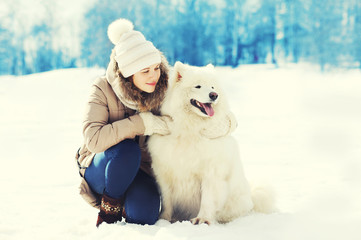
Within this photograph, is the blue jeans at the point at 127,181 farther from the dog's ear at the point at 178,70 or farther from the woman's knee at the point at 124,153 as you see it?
the dog's ear at the point at 178,70

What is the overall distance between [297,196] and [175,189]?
63.4 inches

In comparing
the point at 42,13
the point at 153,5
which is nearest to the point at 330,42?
the point at 153,5

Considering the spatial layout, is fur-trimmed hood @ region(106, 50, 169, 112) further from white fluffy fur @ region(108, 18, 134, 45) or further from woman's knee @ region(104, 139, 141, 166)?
woman's knee @ region(104, 139, 141, 166)

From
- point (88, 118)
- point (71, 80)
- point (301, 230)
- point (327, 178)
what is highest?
point (88, 118)

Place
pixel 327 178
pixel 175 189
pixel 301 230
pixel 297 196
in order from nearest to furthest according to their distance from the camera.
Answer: pixel 301 230, pixel 175 189, pixel 297 196, pixel 327 178

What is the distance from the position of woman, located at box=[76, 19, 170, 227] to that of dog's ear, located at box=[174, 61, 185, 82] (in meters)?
0.09

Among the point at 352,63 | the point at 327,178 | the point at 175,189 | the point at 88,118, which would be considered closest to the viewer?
the point at 88,118

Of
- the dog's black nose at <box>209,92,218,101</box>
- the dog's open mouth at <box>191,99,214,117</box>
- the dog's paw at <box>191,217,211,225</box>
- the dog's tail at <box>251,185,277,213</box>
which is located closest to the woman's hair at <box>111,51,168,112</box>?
the dog's open mouth at <box>191,99,214,117</box>

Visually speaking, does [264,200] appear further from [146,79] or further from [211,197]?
[146,79]

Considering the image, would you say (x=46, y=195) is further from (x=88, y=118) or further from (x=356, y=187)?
(x=356, y=187)

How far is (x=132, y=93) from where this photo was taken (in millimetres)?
2508

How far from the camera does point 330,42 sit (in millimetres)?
22000

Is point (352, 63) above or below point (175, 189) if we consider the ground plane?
below

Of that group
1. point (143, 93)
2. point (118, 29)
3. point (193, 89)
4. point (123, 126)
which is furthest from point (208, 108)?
point (118, 29)
